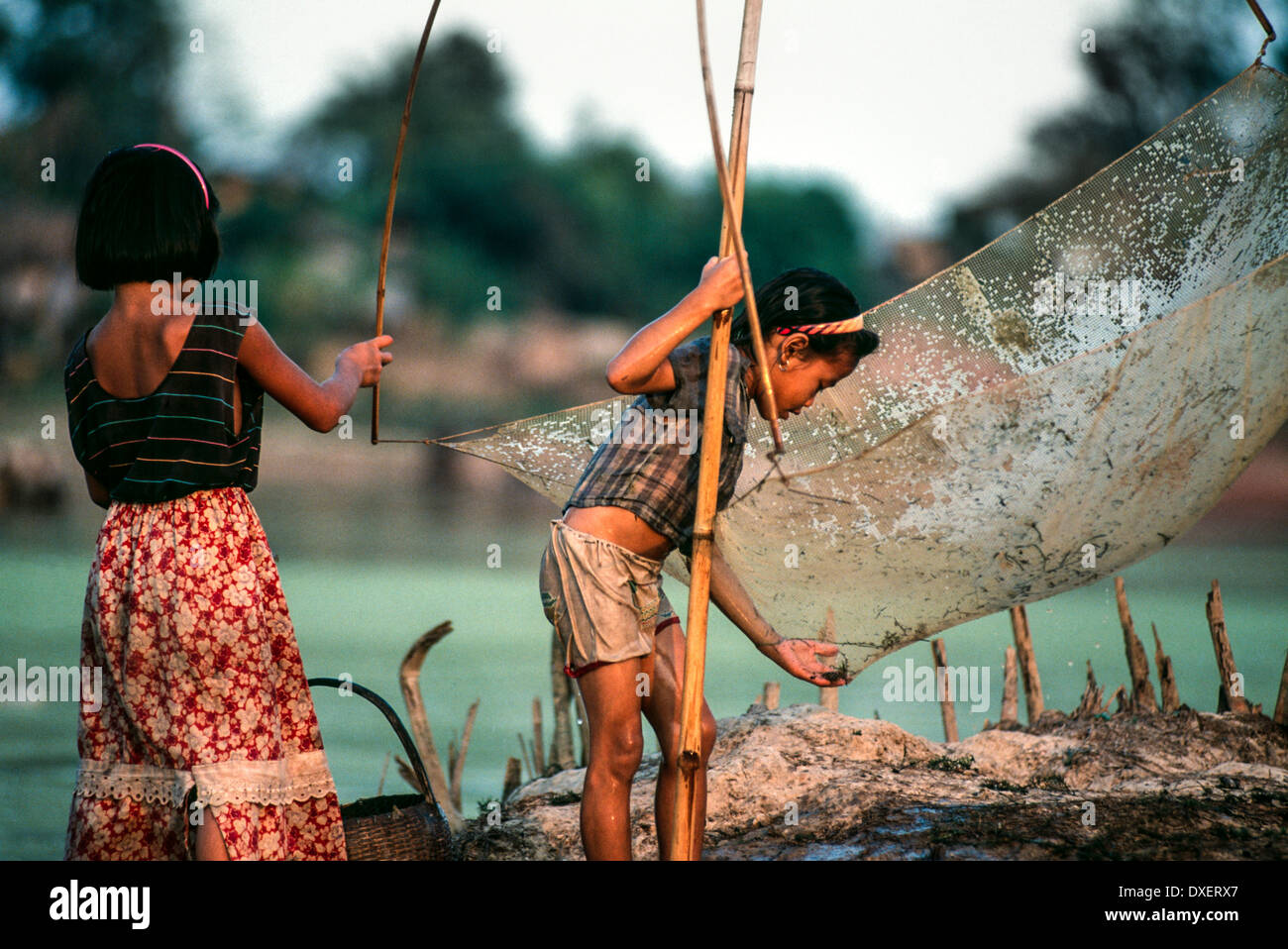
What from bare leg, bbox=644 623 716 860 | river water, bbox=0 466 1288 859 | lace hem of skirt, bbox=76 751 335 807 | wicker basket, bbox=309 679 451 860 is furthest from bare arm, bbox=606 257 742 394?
river water, bbox=0 466 1288 859

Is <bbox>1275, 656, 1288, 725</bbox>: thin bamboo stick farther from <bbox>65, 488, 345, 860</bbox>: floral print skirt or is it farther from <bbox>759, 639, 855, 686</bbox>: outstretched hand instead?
<bbox>65, 488, 345, 860</bbox>: floral print skirt

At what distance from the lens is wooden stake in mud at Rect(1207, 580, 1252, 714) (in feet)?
12.0

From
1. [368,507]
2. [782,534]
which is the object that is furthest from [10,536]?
[782,534]

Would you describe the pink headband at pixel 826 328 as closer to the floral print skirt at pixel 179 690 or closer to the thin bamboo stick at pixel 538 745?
the floral print skirt at pixel 179 690

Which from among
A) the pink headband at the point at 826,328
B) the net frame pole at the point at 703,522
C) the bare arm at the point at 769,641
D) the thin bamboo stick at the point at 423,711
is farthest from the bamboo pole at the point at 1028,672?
the net frame pole at the point at 703,522

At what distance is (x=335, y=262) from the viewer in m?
25.1

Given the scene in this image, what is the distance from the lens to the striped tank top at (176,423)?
6.75 ft

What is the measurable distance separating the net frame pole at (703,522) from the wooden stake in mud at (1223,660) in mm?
2095

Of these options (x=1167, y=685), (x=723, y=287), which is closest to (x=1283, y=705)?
(x=1167, y=685)

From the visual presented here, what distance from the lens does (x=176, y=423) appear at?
6.73 feet

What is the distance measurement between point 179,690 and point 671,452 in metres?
0.92

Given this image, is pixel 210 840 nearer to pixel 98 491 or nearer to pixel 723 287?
pixel 98 491

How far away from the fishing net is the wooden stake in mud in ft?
2.11
